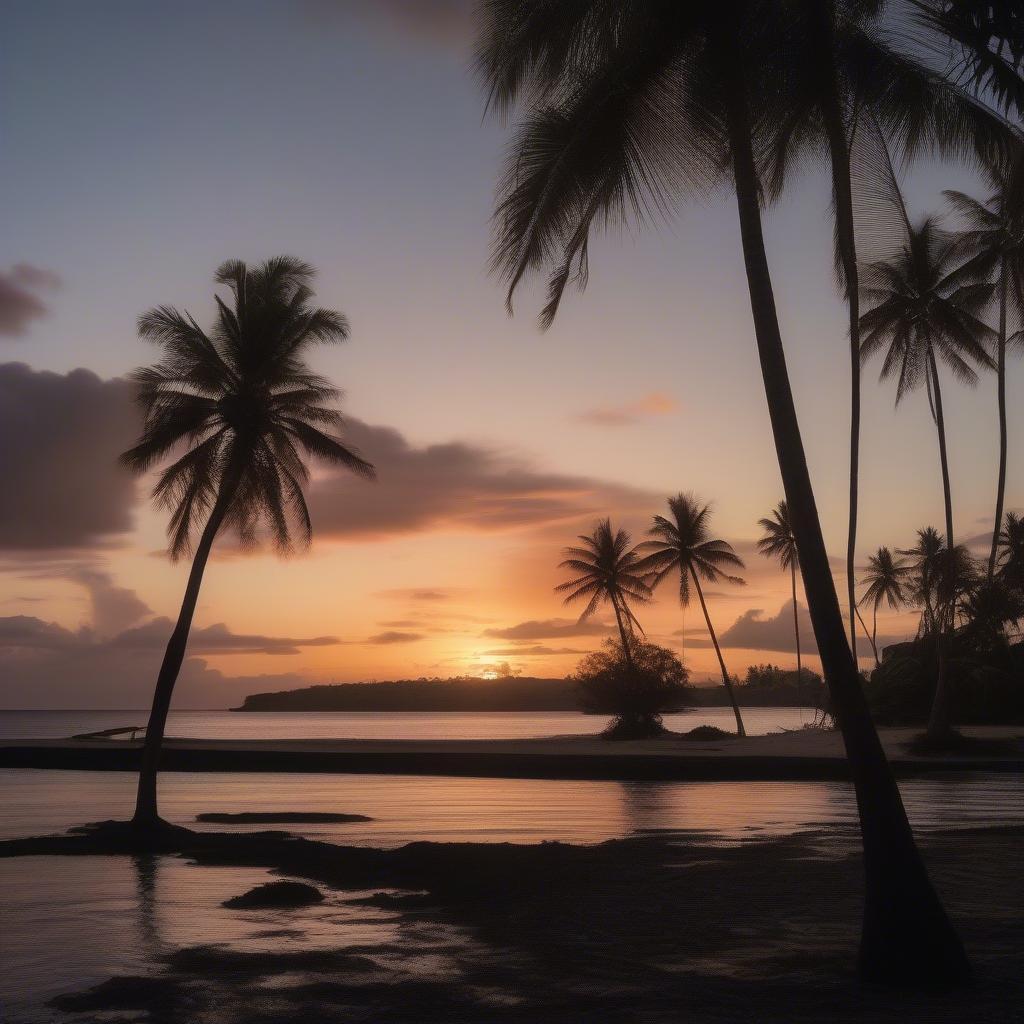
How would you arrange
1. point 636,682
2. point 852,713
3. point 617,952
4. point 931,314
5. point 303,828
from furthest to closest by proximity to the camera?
point 636,682
point 931,314
point 303,828
point 617,952
point 852,713

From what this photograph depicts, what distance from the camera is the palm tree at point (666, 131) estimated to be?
792 centimetres

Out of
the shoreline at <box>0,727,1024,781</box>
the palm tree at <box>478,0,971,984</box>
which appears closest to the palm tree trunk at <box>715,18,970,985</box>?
the palm tree at <box>478,0,971,984</box>

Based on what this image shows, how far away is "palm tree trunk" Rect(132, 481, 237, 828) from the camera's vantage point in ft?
60.6

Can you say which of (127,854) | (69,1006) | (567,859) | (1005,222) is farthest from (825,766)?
(69,1006)

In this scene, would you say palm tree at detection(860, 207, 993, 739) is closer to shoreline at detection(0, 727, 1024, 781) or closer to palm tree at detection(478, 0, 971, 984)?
shoreline at detection(0, 727, 1024, 781)

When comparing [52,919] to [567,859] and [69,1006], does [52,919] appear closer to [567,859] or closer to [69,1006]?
[69,1006]

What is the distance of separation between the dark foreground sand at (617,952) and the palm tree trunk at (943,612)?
55.6ft

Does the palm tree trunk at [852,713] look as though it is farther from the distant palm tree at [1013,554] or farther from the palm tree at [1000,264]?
the distant palm tree at [1013,554]

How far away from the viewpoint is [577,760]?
33.4 m

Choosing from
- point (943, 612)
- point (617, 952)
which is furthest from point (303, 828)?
point (943, 612)

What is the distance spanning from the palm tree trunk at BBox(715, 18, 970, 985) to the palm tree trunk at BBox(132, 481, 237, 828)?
1289 cm

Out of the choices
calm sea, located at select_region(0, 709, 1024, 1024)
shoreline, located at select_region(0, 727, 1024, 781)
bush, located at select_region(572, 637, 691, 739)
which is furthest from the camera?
bush, located at select_region(572, 637, 691, 739)

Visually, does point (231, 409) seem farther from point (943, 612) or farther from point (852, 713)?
point (943, 612)

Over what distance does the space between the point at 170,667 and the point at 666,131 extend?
44.1 ft
